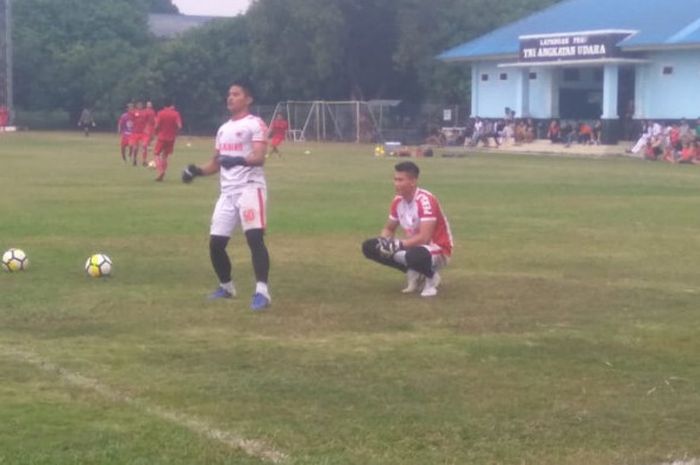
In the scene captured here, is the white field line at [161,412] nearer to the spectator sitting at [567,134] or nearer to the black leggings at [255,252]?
the black leggings at [255,252]

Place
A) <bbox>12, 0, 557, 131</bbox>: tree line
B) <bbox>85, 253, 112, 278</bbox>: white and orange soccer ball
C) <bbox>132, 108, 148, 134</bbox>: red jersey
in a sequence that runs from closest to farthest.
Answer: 1. <bbox>85, 253, 112, 278</bbox>: white and orange soccer ball
2. <bbox>132, 108, 148, 134</bbox>: red jersey
3. <bbox>12, 0, 557, 131</bbox>: tree line

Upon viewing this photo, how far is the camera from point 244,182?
1172 centimetres

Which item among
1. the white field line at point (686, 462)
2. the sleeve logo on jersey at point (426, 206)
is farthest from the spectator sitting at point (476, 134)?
the white field line at point (686, 462)

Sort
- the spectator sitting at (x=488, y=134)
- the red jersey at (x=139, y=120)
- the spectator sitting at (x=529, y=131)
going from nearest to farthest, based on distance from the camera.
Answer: the red jersey at (x=139, y=120) < the spectator sitting at (x=529, y=131) < the spectator sitting at (x=488, y=134)

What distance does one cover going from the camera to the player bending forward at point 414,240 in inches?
488

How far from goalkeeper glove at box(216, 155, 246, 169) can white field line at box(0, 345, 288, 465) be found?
2866 millimetres

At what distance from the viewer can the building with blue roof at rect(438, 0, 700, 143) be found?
2165 inches

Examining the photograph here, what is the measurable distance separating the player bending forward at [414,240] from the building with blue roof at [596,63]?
41855 millimetres

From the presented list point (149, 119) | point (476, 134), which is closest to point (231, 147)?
point (149, 119)

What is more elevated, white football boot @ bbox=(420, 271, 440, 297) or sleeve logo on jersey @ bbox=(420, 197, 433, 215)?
sleeve logo on jersey @ bbox=(420, 197, 433, 215)

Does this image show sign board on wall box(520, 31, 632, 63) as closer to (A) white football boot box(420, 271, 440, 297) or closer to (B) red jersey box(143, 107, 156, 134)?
(B) red jersey box(143, 107, 156, 134)

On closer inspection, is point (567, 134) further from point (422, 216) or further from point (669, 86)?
point (422, 216)

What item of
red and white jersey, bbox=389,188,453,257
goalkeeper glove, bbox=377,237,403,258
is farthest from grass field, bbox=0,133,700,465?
red and white jersey, bbox=389,188,453,257

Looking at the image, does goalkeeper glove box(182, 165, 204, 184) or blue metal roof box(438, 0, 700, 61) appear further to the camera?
blue metal roof box(438, 0, 700, 61)
